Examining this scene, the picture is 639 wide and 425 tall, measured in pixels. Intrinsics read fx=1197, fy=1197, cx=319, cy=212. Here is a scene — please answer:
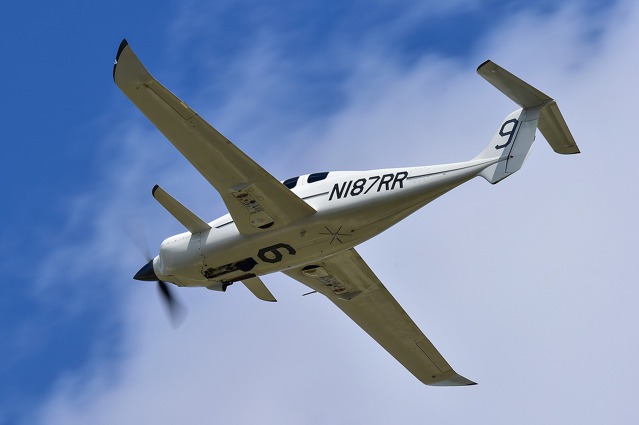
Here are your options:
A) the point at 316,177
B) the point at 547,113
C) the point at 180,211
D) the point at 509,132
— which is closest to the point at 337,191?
the point at 316,177

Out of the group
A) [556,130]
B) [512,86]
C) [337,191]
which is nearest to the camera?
[512,86]

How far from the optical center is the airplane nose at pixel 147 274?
117 feet

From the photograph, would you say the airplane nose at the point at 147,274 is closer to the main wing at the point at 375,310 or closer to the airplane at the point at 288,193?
the airplane at the point at 288,193

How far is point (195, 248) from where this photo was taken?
34.2 meters

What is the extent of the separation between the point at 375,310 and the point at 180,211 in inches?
275

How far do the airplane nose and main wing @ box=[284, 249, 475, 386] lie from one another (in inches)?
158

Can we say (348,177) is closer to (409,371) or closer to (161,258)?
(161,258)

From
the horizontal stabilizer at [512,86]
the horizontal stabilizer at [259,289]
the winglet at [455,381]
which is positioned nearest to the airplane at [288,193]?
the horizontal stabilizer at [512,86]

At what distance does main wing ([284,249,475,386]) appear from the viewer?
35281 mm

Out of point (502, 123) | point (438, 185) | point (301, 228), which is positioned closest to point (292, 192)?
point (301, 228)

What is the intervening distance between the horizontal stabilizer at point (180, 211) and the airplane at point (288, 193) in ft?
0.09

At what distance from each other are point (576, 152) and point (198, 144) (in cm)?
982

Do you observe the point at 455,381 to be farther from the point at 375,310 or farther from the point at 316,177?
the point at 316,177

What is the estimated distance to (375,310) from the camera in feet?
121
